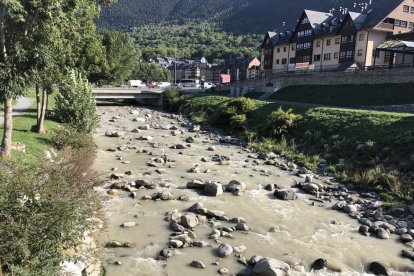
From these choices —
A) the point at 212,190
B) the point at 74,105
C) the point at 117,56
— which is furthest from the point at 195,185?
the point at 117,56

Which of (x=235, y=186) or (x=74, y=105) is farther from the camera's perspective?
(x=74, y=105)

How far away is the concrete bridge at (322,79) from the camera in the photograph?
42.6 m

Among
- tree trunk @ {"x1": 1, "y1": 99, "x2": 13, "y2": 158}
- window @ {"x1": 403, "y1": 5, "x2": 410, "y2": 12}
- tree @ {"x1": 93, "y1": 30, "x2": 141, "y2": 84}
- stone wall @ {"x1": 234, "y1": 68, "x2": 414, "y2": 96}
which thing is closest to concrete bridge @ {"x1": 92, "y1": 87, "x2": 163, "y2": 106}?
tree @ {"x1": 93, "y1": 30, "x2": 141, "y2": 84}

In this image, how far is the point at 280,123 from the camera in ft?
110

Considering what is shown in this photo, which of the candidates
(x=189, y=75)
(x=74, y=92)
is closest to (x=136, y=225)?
(x=74, y=92)

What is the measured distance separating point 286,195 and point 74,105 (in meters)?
15.9

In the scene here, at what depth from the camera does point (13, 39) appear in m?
15.0

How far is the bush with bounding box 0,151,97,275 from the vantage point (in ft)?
24.2

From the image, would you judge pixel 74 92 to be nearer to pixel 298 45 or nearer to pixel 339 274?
pixel 339 274

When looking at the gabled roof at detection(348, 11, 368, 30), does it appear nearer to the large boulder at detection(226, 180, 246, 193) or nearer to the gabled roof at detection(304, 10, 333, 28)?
the gabled roof at detection(304, 10, 333, 28)

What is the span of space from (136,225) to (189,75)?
17691cm

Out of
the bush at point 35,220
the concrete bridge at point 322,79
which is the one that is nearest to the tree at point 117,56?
the concrete bridge at point 322,79

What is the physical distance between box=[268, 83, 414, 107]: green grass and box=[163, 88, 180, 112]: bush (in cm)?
1815

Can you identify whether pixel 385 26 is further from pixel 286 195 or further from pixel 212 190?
pixel 212 190
